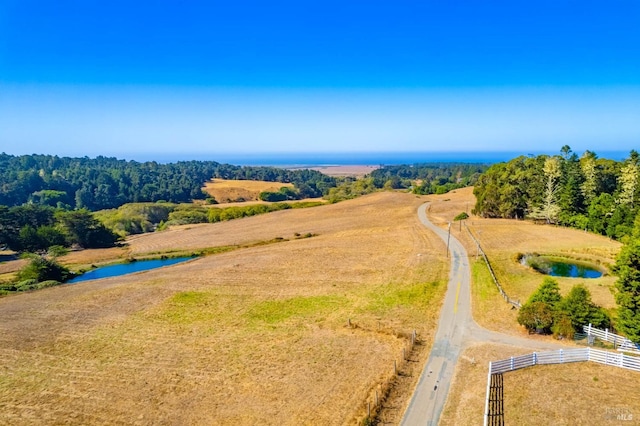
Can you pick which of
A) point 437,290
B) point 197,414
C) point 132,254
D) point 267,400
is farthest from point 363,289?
point 132,254

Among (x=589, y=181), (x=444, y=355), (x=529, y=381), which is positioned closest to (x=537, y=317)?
(x=529, y=381)

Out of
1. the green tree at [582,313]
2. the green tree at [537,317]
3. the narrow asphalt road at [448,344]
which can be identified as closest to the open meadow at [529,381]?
the narrow asphalt road at [448,344]

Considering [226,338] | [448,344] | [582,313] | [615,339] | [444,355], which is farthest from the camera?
[226,338]

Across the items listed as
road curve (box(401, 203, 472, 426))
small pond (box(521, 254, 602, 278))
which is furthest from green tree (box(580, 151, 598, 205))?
road curve (box(401, 203, 472, 426))

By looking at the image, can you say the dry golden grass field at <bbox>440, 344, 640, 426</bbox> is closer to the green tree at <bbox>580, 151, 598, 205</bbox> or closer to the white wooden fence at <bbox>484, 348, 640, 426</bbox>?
the white wooden fence at <bbox>484, 348, 640, 426</bbox>

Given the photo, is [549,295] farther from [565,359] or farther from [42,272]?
[42,272]

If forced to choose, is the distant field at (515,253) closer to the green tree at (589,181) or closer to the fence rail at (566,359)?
the fence rail at (566,359)
